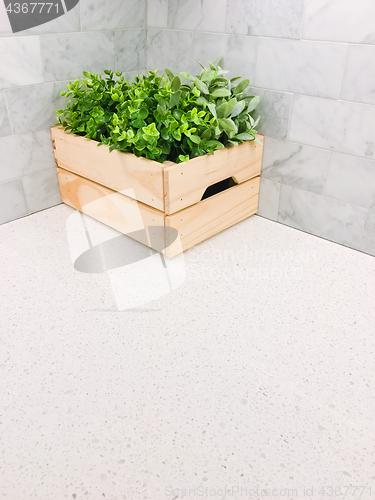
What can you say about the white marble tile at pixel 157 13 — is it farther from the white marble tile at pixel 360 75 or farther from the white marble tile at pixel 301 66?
the white marble tile at pixel 360 75

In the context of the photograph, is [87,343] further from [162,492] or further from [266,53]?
[266,53]

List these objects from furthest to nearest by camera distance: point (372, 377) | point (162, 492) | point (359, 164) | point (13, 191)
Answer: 1. point (13, 191)
2. point (359, 164)
3. point (372, 377)
4. point (162, 492)

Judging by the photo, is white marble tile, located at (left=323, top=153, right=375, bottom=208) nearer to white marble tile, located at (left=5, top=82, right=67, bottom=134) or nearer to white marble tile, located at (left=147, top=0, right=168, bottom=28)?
white marble tile, located at (left=147, top=0, right=168, bottom=28)

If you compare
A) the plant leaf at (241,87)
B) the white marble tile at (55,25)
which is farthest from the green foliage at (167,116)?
the white marble tile at (55,25)

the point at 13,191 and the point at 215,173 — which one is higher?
the point at 215,173

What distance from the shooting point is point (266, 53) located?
1.50 m

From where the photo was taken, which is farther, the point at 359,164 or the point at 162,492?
the point at 359,164

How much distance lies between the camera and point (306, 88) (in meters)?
1.45

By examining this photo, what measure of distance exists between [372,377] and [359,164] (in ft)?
2.35

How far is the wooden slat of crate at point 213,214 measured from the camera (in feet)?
4.70

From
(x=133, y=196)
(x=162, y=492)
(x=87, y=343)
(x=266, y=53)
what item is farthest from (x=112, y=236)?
(x=162, y=492)

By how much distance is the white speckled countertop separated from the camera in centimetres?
81

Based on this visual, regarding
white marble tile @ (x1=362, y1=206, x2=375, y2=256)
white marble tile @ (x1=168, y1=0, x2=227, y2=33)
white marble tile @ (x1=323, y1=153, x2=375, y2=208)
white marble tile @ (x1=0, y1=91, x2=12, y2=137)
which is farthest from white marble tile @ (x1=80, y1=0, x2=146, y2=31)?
white marble tile @ (x1=362, y1=206, x2=375, y2=256)

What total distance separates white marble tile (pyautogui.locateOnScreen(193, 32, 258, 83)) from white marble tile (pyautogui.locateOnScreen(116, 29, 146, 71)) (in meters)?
0.28
